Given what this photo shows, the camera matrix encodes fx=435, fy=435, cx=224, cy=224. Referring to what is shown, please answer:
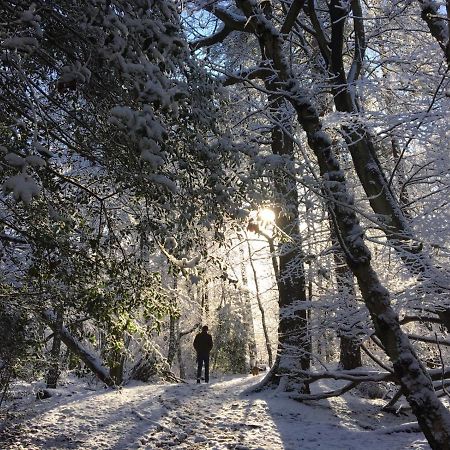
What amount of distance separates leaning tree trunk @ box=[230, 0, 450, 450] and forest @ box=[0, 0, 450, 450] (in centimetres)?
1

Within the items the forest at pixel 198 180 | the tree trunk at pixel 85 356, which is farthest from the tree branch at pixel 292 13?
the tree trunk at pixel 85 356

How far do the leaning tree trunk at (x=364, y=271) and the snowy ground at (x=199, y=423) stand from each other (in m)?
2.41

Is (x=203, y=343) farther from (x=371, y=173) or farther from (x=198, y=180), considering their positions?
(x=198, y=180)

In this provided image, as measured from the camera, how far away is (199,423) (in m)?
7.11

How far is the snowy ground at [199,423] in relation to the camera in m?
6.10

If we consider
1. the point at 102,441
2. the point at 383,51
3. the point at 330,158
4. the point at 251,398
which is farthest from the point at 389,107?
the point at 102,441

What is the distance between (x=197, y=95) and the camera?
12.5 feet

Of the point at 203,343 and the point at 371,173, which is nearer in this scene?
the point at 371,173

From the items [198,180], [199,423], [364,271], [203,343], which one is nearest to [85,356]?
[203,343]

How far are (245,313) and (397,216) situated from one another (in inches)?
706

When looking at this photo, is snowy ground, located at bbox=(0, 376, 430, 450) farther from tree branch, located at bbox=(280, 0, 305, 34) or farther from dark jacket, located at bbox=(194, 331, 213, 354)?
tree branch, located at bbox=(280, 0, 305, 34)

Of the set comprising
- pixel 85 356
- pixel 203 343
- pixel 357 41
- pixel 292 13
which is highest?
pixel 357 41

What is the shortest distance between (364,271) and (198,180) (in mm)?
1867

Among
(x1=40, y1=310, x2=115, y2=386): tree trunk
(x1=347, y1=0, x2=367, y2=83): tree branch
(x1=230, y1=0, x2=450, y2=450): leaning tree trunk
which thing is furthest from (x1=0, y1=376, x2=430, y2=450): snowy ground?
(x1=347, y1=0, x2=367, y2=83): tree branch
